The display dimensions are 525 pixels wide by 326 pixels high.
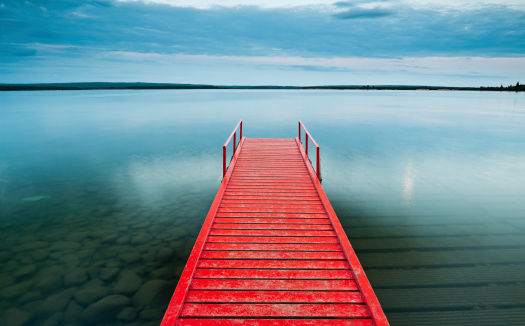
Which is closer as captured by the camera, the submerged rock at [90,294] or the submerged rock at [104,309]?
the submerged rock at [104,309]

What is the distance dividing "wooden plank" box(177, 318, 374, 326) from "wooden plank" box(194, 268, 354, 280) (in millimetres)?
629

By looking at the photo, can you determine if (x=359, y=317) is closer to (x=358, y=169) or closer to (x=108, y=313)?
(x=108, y=313)

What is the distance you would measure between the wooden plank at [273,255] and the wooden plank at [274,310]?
2.84 ft

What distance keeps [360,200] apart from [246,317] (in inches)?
224

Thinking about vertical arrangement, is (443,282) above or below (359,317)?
below

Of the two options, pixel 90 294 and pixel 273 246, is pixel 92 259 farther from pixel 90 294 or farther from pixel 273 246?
pixel 273 246

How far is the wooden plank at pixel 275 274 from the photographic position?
3639 mm

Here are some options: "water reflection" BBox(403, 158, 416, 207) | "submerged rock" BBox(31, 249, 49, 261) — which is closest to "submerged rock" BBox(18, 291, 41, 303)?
"submerged rock" BBox(31, 249, 49, 261)

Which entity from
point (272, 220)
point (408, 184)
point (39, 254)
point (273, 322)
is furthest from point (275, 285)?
point (408, 184)

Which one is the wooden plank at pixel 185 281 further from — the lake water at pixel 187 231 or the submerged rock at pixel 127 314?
the submerged rock at pixel 127 314

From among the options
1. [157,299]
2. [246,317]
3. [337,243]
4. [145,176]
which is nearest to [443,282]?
[337,243]

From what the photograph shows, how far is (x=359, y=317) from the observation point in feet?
10.1

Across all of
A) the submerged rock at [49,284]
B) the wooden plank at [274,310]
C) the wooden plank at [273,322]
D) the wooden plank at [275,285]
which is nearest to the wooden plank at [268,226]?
the wooden plank at [275,285]

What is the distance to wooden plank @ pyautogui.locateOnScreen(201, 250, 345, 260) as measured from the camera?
404 cm
